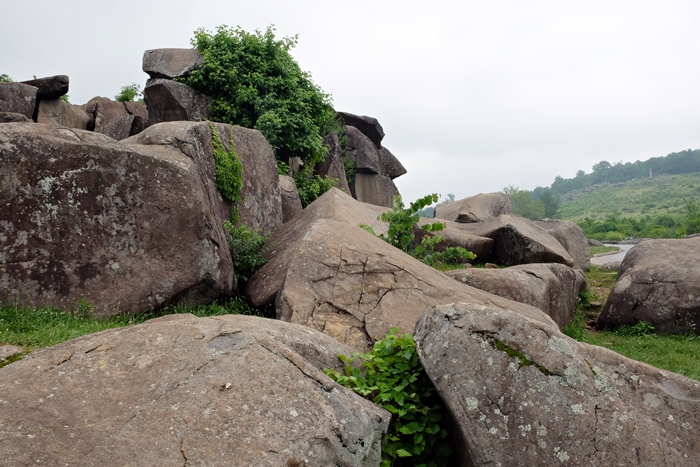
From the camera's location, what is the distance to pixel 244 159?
1144 cm

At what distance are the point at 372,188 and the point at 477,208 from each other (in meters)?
8.07

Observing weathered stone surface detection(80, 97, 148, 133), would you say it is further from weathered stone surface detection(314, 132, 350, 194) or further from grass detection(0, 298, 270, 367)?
grass detection(0, 298, 270, 367)

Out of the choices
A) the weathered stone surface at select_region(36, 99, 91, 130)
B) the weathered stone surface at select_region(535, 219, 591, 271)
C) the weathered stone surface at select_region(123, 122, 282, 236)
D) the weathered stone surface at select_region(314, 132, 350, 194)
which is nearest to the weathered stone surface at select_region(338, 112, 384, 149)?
the weathered stone surface at select_region(314, 132, 350, 194)

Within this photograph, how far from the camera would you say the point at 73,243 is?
7.33 m

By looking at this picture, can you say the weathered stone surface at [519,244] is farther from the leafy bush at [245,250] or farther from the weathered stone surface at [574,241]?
the leafy bush at [245,250]

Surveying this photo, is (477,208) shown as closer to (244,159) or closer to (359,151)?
(359,151)

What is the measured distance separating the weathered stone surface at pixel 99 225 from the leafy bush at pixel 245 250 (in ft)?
3.10

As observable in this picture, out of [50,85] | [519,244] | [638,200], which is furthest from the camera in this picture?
[638,200]

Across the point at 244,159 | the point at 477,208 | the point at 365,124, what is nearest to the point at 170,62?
the point at 244,159

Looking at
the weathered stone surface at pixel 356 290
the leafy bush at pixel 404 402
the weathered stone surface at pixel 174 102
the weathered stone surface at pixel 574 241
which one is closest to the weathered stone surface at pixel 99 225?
the weathered stone surface at pixel 356 290

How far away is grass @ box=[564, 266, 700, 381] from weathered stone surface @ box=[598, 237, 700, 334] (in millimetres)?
246

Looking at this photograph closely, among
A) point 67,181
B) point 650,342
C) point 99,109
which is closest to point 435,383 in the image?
point 67,181

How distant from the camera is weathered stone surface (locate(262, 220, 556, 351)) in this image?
6871 mm

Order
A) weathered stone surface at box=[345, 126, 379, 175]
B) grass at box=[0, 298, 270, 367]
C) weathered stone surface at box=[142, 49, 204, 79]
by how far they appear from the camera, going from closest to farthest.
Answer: grass at box=[0, 298, 270, 367] → weathered stone surface at box=[142, 49, 204, 79] → weathered stone surface at box=[345, 126, 379, 175]
